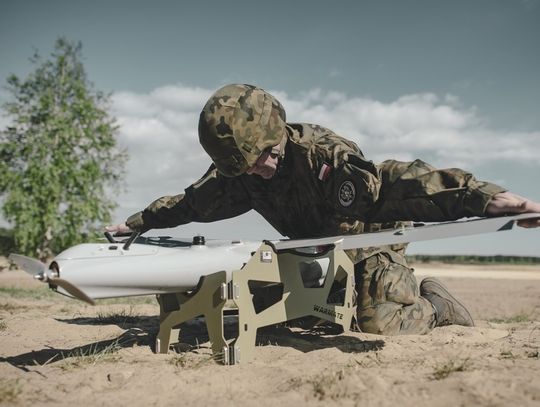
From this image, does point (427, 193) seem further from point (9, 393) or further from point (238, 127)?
point (9, 393)

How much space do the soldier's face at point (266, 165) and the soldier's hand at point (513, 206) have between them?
5.18 ft

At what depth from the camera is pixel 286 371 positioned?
260cm

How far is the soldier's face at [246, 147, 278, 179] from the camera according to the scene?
3719 millimetres

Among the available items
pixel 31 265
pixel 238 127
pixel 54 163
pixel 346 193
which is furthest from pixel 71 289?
pixel 54 163

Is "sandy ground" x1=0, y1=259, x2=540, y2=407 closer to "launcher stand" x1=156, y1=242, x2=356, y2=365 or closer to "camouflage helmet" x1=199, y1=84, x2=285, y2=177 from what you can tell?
"launcher stand" x1=156, y1=242, x2=356, y2=365

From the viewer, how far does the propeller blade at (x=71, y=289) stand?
2684 millimetres

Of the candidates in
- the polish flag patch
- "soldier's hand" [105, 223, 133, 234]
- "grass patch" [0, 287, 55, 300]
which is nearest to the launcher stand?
the polish flag patch

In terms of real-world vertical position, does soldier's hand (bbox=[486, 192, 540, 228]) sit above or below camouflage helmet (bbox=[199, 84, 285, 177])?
below

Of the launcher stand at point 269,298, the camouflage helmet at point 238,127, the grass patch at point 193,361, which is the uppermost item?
the camouflage helmet at point 238,127

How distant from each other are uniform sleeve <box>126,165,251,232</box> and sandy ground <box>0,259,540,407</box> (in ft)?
3.61

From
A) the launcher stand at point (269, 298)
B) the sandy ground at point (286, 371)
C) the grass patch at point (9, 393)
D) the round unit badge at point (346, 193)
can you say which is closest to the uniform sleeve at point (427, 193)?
the round unit badge at point (346, 193)

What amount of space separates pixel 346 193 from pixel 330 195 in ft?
0.76

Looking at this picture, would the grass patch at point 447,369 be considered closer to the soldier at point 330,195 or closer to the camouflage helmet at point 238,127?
the soldier at point 330,195

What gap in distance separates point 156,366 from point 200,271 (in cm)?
71
